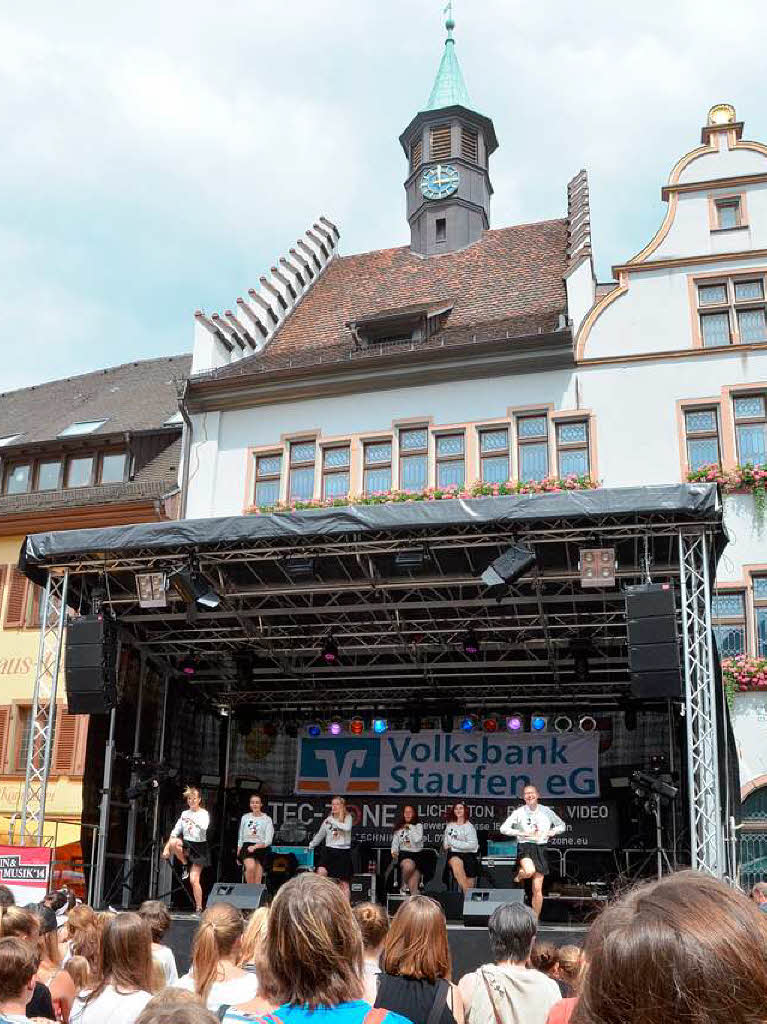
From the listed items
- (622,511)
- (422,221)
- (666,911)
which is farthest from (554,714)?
(666,911)

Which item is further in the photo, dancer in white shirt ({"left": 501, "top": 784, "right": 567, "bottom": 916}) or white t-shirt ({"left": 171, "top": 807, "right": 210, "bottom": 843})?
Answer: white t-shirt ({"left": 171, "top": 807, "right": 210, "bottom": 843})

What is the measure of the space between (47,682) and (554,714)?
10011mm

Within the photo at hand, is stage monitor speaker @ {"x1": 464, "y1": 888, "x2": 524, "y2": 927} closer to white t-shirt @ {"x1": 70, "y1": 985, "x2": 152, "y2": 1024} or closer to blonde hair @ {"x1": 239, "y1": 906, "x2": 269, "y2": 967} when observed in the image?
blonde hair @ {"x1": 239, "y1": 906, "x2": 269, "y2": 967}

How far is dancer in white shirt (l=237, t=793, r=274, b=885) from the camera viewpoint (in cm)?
1513

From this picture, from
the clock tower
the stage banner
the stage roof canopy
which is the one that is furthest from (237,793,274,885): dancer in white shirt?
the clock tower

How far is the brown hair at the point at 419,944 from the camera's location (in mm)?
4238

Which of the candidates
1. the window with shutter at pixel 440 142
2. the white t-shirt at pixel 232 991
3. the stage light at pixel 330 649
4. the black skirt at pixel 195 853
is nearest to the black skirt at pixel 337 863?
the black skirt at pixel 195 853

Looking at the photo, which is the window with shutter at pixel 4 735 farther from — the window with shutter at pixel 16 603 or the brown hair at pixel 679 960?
the brown hair at pixel 679 960

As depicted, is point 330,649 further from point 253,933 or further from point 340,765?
point 253,933

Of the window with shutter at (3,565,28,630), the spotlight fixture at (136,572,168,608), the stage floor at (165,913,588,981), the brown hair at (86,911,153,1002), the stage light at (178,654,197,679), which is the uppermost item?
the window with shutter at (3,565,28,630)

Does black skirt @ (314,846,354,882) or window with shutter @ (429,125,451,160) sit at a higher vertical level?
window with shutter @ (429,125,451,160)

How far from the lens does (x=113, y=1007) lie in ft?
14.0

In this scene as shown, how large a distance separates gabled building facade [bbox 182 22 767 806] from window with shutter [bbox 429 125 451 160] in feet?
14.3

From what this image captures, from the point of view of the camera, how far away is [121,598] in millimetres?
14812
